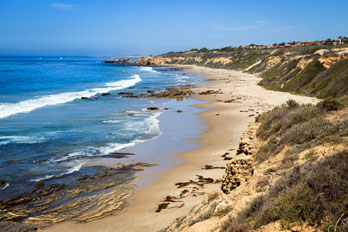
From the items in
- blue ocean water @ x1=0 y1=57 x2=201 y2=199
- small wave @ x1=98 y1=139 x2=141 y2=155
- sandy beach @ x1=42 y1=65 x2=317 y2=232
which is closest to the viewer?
sandy beach @ x1=42 y1=65 x2=317 y2=232

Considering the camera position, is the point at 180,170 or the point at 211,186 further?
the point at 180,170

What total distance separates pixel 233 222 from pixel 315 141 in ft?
13.4

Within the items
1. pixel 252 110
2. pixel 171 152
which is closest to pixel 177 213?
pixel 171 152

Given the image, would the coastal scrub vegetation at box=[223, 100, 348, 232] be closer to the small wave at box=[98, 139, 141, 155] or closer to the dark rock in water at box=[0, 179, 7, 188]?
the dark rock in water at box=[0, 179, 7, 188]

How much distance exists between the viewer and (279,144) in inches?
362

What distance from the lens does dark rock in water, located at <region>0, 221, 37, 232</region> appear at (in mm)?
8992

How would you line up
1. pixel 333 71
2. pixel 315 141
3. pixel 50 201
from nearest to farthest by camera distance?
pixel 315 141
pixel 50 201
pixel 333 71

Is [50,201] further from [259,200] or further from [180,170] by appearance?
[259,200]

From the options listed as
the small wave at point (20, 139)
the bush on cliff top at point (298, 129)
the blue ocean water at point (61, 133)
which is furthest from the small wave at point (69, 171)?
the bush on cliff top at point (298, 129)

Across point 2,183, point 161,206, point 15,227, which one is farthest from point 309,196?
point 2,183

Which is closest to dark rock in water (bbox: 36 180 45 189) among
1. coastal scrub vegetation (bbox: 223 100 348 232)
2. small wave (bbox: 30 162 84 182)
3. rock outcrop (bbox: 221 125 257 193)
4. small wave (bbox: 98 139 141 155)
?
small wave (bbox: 30 162 84 182)

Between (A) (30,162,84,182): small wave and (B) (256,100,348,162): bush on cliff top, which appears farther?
(A) (30,162,84,182): small wave

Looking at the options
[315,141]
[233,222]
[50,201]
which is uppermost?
[315,141]

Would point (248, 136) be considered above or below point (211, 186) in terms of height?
above
